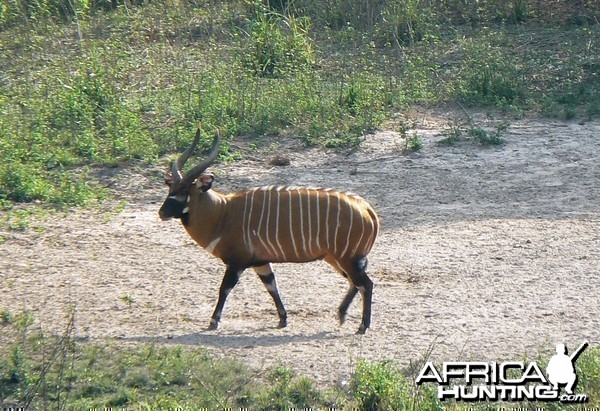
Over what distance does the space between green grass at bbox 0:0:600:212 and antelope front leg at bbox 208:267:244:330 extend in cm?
321

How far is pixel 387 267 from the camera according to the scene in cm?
927

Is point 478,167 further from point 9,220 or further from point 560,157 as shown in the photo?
point 9,220

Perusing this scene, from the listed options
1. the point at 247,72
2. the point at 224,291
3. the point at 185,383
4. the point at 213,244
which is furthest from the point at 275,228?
the point at 247,72

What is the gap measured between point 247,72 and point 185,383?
25.6 ft

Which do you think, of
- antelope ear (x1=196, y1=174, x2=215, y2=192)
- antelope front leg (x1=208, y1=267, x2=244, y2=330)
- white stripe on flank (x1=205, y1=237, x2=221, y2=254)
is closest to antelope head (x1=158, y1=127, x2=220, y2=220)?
antelope ear (x1=196, y1=174, x2=215, y2=192)

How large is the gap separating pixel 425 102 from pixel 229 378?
7592 mm

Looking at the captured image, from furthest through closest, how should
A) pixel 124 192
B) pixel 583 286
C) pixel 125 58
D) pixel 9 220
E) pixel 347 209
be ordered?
1. pixel 125 58
2. pixel 124 192
3. pixel 9 220
4. pixel 583 286
5. pixel 347 209

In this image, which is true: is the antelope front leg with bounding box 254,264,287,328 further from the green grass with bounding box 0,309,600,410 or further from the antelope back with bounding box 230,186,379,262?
the green grass with bounding box 0,309,600,410

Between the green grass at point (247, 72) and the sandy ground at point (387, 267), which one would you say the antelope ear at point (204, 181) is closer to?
the sandy ground at point (387, 267)

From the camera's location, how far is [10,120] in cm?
1242

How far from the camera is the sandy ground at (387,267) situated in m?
7.67

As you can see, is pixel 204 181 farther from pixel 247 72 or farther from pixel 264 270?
pixel 247 72

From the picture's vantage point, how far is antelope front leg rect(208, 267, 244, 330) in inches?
Answer: 314

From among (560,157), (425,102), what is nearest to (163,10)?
(425,102)
